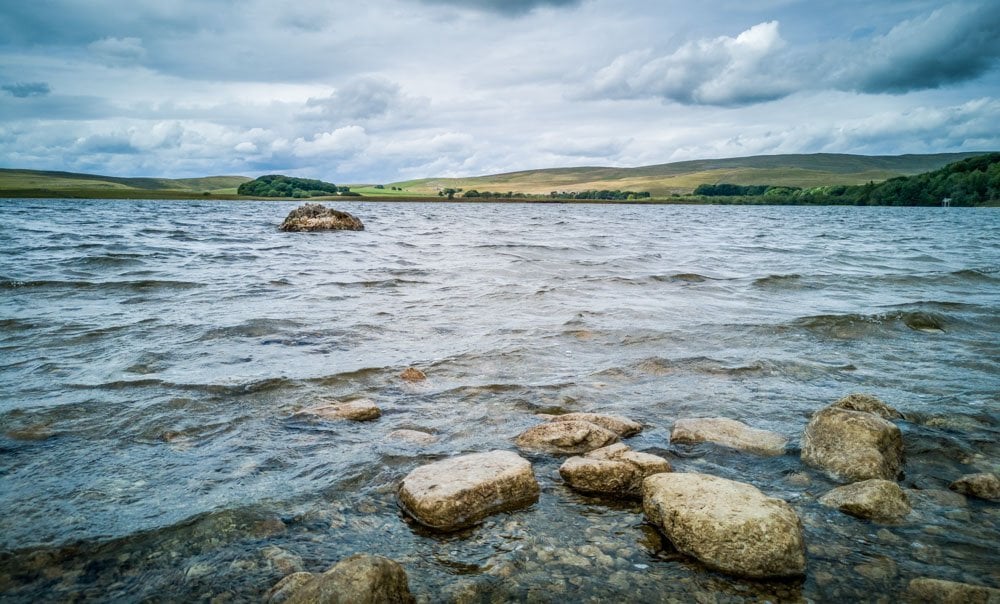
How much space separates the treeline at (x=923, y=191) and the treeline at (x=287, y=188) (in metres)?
103

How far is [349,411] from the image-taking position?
5.71m

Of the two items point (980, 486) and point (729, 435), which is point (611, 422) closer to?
point (729, 435)

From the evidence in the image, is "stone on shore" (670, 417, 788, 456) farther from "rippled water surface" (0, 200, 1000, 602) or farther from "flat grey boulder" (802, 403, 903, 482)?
"flat grey boulder" (802, 403, 903, 482)

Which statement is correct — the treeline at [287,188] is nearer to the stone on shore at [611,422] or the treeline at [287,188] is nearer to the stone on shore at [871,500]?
the stone on shore at [611,422]

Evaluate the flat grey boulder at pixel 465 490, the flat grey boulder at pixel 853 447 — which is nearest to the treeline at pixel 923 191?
the flat grey boulder at pixel 853 447

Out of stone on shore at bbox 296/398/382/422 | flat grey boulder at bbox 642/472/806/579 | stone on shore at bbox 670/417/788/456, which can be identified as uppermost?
flat grey boulder at bbox 642/472/806/579

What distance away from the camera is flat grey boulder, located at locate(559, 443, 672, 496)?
4.25 metres

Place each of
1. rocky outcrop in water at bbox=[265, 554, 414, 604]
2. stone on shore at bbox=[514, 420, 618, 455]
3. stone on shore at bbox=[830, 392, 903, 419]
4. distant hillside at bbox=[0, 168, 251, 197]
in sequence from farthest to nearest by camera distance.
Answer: distant hillside at bbox=[0, 168, 251, 197], stone on shore at bbox=[830, 392, 903, 419], stone on shore at bbox=[514, 420, 618, 455], rocky outcrop in water at bbox=[265, 554, 414, 604]

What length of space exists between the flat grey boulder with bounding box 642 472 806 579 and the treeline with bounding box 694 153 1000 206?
142 m

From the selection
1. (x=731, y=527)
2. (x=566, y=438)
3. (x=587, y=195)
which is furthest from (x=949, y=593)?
(x=587, y=195)

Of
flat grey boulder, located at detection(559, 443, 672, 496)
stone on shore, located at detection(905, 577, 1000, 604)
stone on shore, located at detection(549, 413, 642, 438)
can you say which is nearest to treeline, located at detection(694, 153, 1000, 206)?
stone on shore, located at detection(549, 413, 642, 438)

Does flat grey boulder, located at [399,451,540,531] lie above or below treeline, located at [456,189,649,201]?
below

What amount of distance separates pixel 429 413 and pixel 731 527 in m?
3.37

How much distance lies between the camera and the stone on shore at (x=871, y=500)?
379cm
